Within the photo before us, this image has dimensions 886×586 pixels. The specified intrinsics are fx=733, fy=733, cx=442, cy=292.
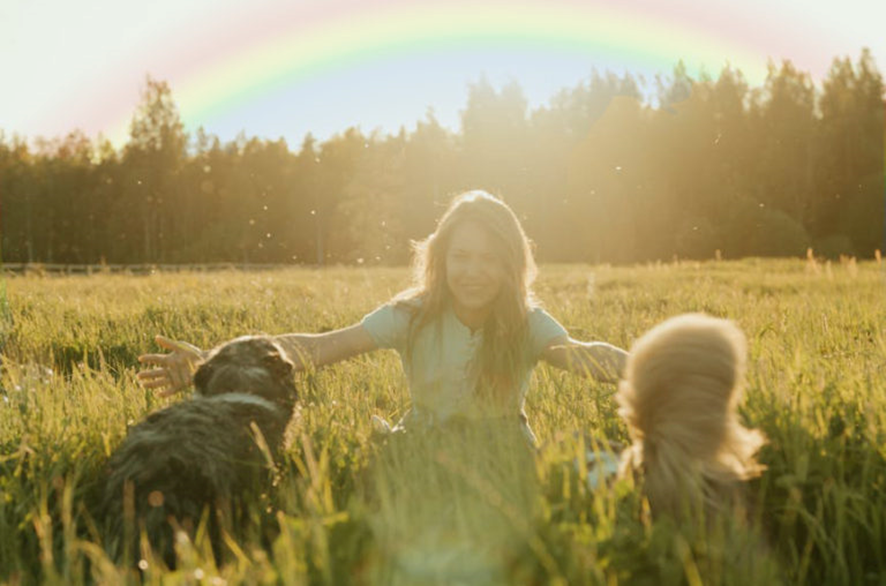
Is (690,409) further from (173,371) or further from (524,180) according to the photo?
(524,180)

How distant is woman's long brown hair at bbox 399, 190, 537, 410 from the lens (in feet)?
14.5

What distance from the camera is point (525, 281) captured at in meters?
4.68

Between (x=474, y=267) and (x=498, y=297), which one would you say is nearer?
(x=474, y=267)

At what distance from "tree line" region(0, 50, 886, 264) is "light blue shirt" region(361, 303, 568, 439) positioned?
5050cm

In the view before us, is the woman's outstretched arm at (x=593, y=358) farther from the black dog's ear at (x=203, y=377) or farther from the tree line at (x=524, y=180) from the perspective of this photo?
the tree line at (x=524, y=180)

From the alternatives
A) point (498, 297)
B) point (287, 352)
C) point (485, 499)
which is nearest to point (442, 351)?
point (498, 297)

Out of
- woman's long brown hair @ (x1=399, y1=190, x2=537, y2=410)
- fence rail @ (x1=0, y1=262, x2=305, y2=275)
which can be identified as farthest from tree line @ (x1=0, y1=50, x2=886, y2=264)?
woman's long brown hair @ (x1=399, y1=190, x2=537, y2=410)

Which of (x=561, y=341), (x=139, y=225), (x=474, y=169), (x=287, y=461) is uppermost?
(x=474, y=169)

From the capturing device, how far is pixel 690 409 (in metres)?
2.45

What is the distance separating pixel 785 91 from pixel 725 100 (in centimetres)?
463

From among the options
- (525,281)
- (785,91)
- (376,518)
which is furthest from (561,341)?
(785,91)

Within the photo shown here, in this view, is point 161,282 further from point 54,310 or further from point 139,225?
point 139,225

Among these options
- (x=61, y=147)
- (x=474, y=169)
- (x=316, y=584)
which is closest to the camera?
(x=316, y=584)

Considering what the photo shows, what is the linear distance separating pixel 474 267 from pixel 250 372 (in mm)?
1537
